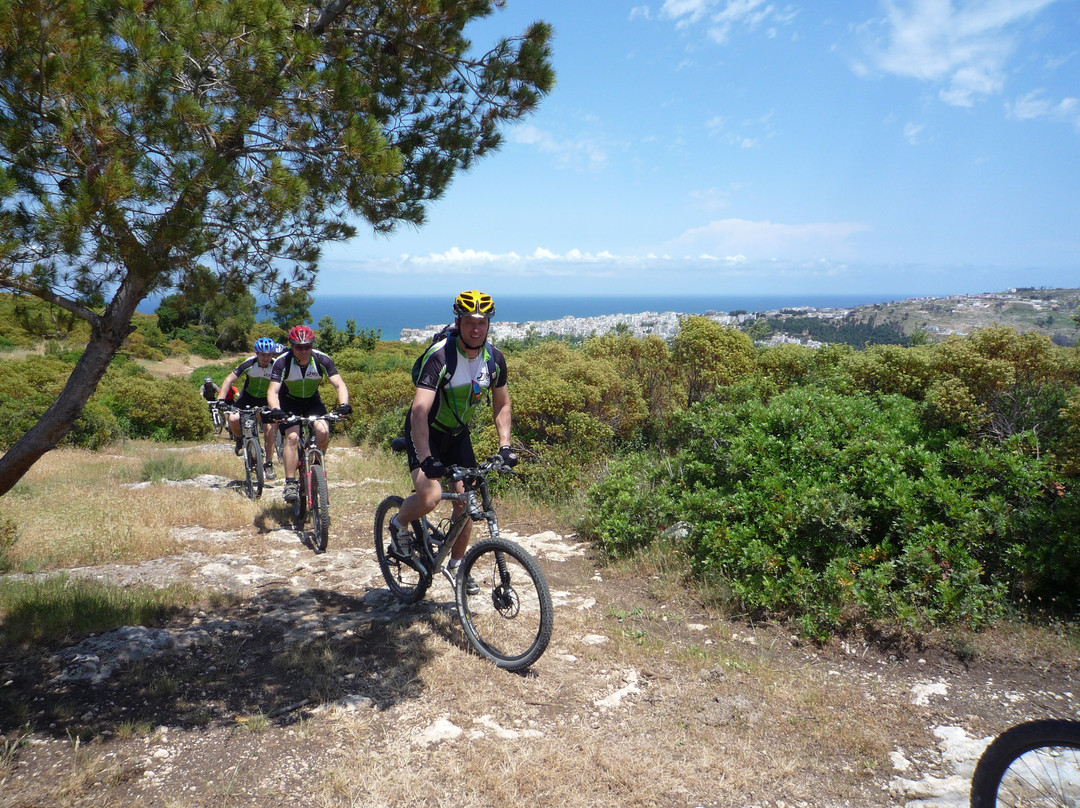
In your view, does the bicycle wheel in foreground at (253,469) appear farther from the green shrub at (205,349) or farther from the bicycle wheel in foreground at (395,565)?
the green shrub at (205,349)

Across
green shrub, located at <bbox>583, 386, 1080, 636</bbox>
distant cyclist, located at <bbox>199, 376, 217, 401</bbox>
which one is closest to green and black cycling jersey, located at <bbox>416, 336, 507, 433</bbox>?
green shrub, located at <bbox>583, 386, 1080, 636</bbox>

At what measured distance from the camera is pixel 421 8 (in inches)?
155

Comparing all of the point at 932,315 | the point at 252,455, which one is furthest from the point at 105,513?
the point at 932,315

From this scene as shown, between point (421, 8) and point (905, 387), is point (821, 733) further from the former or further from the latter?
point (905, 387)

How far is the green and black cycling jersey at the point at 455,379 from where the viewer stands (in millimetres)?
4355

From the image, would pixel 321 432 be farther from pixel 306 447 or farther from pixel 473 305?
pixel 473 305

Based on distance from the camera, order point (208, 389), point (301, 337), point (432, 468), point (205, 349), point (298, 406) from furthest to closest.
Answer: point (205, 349), point (208, 389), point (298, 406), point (301, 337), point (432, 468)

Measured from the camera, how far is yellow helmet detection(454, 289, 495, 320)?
13.8 feet

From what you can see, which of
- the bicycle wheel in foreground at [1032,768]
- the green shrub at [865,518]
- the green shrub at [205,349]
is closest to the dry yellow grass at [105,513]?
the green shrub at [865,518]

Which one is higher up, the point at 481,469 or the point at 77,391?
the point at 77,391

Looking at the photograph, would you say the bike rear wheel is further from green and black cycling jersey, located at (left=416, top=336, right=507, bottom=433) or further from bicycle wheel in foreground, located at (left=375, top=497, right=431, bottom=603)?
green and black cycling jersey, located at (left=416, top=336, right=507, bottom=433)

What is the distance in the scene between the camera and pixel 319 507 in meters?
6.64

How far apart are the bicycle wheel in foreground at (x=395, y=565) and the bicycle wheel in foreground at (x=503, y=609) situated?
0.58m

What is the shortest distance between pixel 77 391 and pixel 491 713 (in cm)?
290
